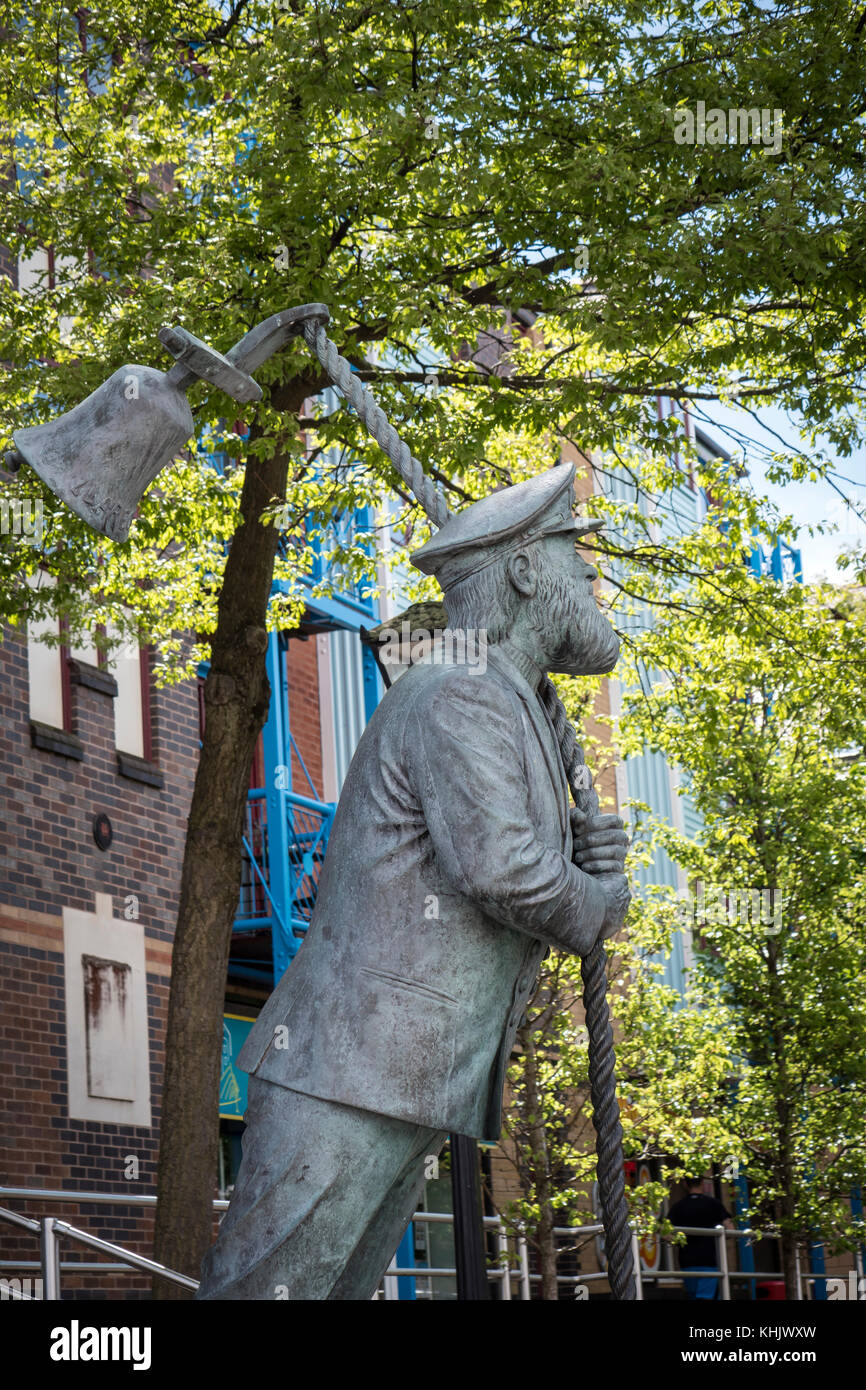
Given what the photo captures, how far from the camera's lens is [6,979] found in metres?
12.3

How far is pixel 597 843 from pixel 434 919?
486mm

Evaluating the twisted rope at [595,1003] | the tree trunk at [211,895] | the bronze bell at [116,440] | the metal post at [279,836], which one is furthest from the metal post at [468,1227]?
the metal post at [279,836]

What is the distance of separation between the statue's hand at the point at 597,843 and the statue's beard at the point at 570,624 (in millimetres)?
356

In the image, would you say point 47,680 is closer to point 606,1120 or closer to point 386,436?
point 386,436

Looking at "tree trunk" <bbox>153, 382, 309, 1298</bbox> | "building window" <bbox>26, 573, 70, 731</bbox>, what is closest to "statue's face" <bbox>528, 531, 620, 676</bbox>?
"tree trunk" <bbox>153, 382, 309, 1298</bbox>

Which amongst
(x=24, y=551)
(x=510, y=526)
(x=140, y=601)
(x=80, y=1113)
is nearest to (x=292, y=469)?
(x=140, y=601)

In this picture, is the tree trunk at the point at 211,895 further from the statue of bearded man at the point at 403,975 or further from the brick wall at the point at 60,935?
the statue of bearded man at the point at 403,975

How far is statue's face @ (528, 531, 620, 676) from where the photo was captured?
3930mm

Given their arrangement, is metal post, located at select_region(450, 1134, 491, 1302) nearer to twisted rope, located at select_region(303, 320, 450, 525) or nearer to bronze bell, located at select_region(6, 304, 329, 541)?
twisted rope, located at select_region(303, 320, 450, 525)

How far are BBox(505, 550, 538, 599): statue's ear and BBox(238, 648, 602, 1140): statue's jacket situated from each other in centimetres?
23
